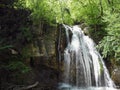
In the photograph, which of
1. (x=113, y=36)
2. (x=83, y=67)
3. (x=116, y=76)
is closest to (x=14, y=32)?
(x=83, y=67)

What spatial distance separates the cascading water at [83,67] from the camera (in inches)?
683

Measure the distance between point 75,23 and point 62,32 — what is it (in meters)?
6.17

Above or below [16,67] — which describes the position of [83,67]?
below

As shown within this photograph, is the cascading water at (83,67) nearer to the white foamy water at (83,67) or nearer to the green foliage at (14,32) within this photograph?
the white foamy water at (83,67)

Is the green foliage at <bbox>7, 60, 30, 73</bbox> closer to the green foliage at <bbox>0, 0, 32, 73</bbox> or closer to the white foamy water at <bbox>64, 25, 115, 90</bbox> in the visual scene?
the green foliage at <bbox>0, 0, 32, 73</bbox>

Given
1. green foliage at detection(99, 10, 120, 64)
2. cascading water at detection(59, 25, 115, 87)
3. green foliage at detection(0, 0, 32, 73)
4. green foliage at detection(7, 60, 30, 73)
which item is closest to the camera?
green foliage at detection(7, 60, 30, 73)

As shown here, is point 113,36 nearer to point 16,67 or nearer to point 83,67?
point 83,67

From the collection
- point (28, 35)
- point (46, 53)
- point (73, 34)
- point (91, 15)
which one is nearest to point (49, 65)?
point (46, 53)

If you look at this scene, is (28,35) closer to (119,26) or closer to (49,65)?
(49,65)

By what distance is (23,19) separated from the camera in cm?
1520

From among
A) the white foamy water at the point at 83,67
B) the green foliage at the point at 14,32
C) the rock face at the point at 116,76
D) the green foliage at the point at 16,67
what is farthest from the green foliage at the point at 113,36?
the green foliage at the point at 16,67

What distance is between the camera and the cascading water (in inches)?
683

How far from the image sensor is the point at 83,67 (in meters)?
17.8

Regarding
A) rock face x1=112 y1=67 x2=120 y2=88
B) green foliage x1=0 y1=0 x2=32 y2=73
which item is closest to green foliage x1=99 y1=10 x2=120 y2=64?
rock face x1=112 y1=67 x2=120 y2=88
